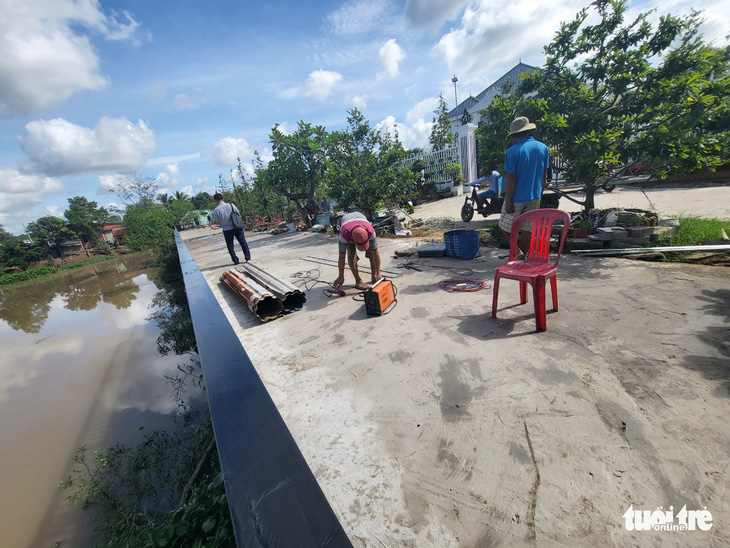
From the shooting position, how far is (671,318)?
98.0 inches

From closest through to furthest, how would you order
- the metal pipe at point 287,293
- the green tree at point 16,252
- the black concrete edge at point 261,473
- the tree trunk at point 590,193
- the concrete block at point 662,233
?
the black concrete edge at point 261,473, the metal pipe at point 287,293, the concrete block at point 662,233, the tree trunk at point 590,193, the green tree at point 16,252

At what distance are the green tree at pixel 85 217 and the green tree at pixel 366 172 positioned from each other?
114 ft

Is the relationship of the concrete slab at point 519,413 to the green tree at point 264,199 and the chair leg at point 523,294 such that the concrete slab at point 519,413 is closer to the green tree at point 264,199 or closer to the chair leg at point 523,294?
the chair leg at point 523,294

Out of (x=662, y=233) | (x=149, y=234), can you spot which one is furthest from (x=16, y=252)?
(x=662, y=233)

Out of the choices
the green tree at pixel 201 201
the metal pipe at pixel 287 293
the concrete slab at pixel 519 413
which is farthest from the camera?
the green tree at pixel 201 201

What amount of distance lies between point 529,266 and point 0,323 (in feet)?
60.0

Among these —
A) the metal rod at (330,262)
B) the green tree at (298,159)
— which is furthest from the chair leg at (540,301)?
the green tree at (298,159)

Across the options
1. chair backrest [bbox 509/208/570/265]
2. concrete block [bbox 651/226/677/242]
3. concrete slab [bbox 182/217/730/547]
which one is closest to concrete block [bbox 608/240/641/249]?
Result: concrete block [bbox 651/226/677/242]

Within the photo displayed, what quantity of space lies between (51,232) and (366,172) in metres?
36.6

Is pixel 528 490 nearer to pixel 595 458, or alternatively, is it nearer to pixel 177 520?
pixel 595 458

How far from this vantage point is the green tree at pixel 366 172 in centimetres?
888

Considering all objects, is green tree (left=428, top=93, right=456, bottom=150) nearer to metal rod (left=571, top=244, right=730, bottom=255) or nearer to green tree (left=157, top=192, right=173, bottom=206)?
metal rod (left=571, top=244, right=730, bottom=255)

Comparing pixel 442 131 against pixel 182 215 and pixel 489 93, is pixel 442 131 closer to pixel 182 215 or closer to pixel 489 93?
pixel 489 93

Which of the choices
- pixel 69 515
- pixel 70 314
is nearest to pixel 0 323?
pixel 70 314
